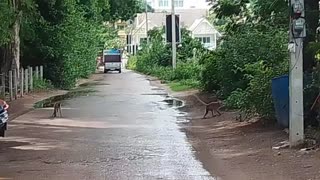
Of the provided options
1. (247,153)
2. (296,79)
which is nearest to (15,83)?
(247,153)

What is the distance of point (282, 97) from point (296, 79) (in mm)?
1880

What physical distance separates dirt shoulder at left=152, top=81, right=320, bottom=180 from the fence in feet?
38.4

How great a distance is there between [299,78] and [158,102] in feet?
50.0

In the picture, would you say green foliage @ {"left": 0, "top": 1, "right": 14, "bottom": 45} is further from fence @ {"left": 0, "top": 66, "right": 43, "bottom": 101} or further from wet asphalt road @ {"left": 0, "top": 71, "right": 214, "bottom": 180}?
fence @ {"left": 0, "top": 66, "right": 43, "bottom": 101}

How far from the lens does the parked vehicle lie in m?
74.4

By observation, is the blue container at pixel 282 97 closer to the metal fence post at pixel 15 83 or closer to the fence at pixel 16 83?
the fence at pixel 16 83

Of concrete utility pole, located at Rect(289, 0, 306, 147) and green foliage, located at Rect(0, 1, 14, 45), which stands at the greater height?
green foliage, located at Rect(0, 1, 14, 45)

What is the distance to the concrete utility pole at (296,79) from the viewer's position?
12438 mm

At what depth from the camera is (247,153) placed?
12672 mm

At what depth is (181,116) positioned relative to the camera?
2136cm

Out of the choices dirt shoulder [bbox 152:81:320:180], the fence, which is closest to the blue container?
dirt shoulder [bbox 152:81:320:180]

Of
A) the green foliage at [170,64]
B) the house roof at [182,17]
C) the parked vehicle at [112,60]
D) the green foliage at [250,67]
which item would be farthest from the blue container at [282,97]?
the house roof at [182,17]

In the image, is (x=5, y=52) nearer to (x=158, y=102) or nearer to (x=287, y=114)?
(x=158, y=102)

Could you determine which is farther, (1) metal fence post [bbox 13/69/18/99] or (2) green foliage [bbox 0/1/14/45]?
(1) metal fence post [bbox 13/69/18/99]
